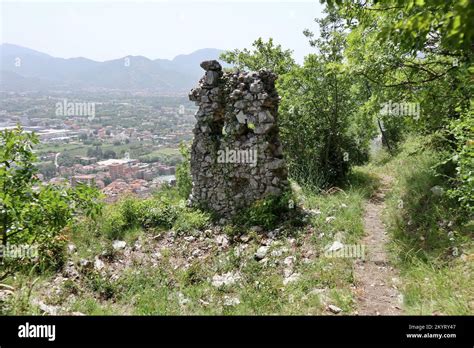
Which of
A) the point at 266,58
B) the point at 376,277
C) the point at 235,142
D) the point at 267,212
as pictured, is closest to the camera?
the point at 376,277

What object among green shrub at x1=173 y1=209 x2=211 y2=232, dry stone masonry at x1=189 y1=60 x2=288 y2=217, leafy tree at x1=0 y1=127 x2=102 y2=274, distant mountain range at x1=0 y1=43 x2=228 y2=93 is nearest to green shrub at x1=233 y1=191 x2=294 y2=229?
dry stone masonry at x1=189 y1=60 x2=288 y2=217

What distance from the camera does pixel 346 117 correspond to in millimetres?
10945

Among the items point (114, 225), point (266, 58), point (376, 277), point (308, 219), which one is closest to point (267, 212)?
point (308, 219)

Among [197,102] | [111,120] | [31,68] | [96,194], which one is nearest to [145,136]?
[111,120]

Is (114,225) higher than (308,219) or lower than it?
lower

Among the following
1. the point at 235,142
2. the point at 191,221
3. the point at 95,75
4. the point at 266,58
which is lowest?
the point at 191,221

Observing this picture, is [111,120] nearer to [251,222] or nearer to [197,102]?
[197,102]

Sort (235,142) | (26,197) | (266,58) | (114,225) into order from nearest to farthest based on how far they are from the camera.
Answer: (26,197) < (114,225) < (235,142) < (266,58)

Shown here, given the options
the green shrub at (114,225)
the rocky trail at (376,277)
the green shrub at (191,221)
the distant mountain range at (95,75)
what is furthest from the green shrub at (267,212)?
the distant mountain range at (95,75)

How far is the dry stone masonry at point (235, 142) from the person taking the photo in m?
8.45

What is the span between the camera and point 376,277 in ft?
17.6

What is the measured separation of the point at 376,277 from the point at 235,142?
196 inches

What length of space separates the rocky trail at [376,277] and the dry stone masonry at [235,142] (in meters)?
Answer: 2.59

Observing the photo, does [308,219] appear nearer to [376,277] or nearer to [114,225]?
[376,277]
